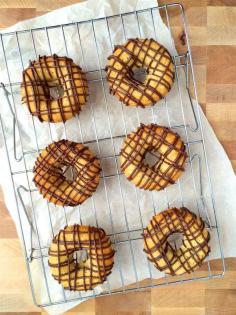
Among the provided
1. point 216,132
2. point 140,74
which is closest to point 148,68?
point 140,74

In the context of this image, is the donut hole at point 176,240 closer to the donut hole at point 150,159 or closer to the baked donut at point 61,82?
the donut hole at point 150,159

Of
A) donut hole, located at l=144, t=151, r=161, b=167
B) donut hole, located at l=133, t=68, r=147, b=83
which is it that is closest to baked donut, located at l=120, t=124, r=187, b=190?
donut hole, located at l=144, t=151, r=161, b=167

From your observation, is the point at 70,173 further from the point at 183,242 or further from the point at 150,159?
the point at 183,242

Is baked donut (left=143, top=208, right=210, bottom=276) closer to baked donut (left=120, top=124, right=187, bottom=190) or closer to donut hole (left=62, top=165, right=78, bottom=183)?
baked donut (left=120, top=124, right=187, bottom=190)

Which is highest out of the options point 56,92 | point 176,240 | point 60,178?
point 56,92

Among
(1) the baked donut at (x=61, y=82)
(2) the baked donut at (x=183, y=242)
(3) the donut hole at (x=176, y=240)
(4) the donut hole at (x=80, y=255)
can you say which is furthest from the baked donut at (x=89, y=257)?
(1) the baked donut at (x=61, y=82)
